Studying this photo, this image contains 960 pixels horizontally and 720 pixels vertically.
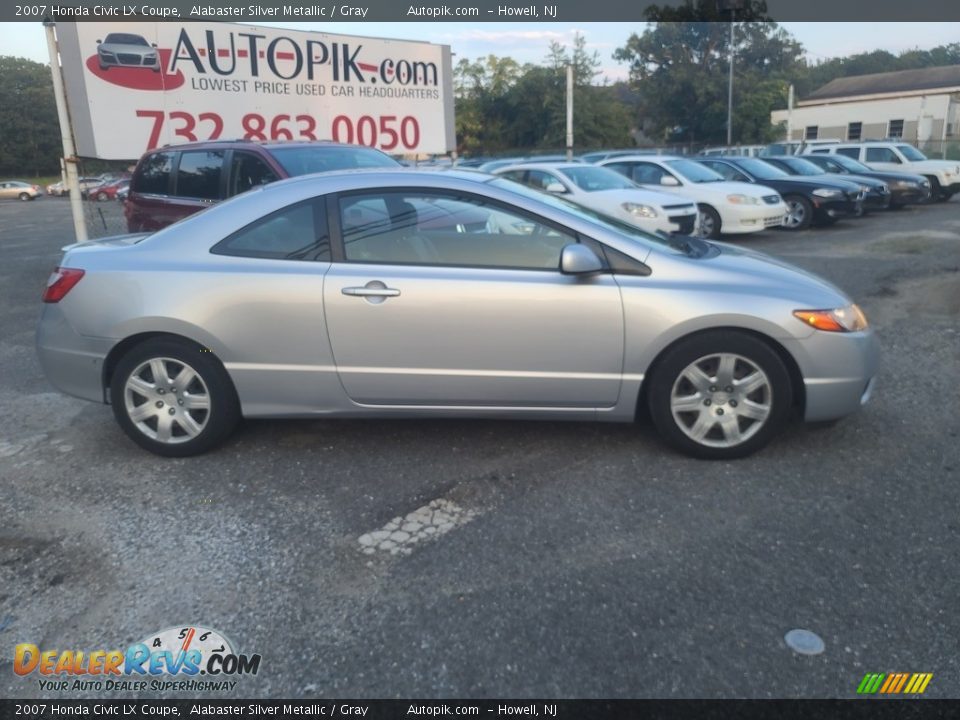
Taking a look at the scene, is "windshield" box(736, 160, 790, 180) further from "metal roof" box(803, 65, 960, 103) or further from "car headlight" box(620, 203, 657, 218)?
"metal roof" box(803, 65, 960, 103)

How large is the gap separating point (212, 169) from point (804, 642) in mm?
7134

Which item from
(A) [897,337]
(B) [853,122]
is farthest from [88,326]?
(B) [853,122]

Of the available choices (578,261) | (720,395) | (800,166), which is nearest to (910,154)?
(800,166)

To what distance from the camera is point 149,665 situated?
8.61ft

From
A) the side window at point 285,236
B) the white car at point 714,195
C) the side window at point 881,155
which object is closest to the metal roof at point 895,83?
the side window at point 881,155

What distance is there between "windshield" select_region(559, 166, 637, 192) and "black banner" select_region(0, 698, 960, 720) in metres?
10.2

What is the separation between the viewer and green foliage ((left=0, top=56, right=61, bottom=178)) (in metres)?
52.3

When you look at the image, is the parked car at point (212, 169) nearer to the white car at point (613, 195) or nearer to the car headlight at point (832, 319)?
the white car at point (613, 195)

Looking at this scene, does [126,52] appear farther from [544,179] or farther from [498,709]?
[498,709]

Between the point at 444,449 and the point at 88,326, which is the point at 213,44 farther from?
the point at 444,449

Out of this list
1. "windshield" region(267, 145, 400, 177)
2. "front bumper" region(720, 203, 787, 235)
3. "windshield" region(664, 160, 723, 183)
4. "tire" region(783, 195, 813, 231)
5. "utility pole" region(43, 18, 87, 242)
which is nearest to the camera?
"windshield" region(267, 145, 400, 177)

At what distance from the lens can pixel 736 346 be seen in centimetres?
389

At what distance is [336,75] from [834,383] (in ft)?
32.1

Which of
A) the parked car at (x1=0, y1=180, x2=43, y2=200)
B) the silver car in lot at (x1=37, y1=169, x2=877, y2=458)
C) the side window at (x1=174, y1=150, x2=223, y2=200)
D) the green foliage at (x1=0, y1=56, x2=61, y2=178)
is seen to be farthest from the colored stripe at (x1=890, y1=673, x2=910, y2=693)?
the green foliage at (x1=0, y1=56, x2=61, y2=178)
